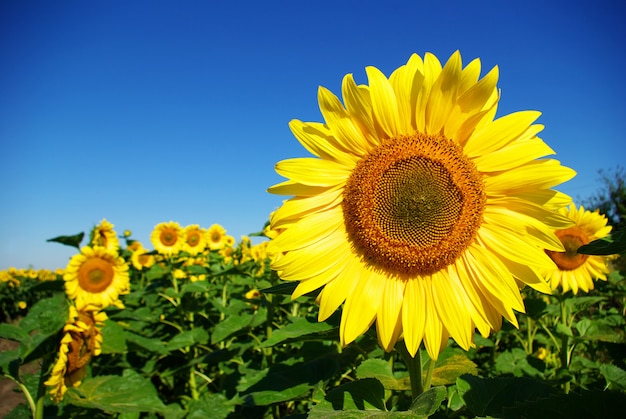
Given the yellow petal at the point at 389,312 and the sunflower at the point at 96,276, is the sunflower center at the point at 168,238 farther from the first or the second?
the yellow petal at the point at 389,312

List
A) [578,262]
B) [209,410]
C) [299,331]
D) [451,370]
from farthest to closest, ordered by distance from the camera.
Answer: [578,262], [209,410], [299,331], [451,370]

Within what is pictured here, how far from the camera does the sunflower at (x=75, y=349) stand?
2.71 m

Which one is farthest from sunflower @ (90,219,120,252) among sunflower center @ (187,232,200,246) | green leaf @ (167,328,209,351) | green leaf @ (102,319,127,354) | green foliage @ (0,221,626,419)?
sunflower center @ (187,232,200,246)

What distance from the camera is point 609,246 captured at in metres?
1.20

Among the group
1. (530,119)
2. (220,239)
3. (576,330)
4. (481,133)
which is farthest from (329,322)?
(220,239)

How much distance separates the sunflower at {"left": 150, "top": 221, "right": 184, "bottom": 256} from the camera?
8.71 m

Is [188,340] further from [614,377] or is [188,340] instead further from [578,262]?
[578,262]

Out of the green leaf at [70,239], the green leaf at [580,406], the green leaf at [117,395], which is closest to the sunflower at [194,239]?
the green leaf at [70,239]

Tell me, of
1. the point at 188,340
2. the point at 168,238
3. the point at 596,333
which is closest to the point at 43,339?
the point at 188,340

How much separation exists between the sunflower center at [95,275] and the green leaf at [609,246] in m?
5.64

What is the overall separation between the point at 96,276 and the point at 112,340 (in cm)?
242

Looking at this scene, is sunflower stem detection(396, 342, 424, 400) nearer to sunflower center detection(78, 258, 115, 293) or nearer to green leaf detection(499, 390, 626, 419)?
green leaf detection(499, 390, 626, 419)

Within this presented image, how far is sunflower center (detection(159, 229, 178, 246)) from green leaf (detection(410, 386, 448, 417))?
824 centimetres

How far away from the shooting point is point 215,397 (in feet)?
11.3
